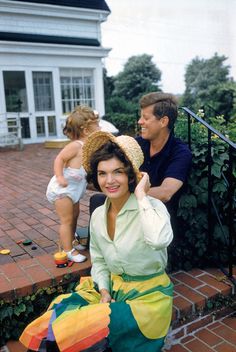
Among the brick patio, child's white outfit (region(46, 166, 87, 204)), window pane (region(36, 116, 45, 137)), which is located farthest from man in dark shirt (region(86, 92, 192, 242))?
window pane (region(36, 116, 45, 137))

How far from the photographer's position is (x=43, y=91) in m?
12.6

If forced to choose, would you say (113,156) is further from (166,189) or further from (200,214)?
(200,214)

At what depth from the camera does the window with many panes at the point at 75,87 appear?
13.0 meters

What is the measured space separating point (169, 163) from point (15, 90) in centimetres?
1075

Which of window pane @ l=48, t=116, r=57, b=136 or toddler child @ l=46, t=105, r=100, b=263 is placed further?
window pane @ l=48, t=116, r=57, b=136

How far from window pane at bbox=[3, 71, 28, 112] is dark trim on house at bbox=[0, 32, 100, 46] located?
1081 millimetres

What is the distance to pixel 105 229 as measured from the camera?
1.96m

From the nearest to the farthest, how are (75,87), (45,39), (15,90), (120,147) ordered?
1. (120,147)
2. (15,90)
3. (45,39)
4. (75,87)

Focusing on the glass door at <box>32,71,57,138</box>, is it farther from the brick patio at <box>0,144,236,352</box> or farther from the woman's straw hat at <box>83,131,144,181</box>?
the woman's straw hat at <box>83,131,144,181</box>

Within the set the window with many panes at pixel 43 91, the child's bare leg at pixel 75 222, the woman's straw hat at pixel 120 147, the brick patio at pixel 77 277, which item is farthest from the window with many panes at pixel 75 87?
the woman's straw hat at pixel 120 147

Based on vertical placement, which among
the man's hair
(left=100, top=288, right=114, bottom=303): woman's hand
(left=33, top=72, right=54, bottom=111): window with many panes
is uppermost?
(left=33, top=72, right=54, bottom=111): window with many panes

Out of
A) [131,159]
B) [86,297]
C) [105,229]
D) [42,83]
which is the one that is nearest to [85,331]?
[86,297]

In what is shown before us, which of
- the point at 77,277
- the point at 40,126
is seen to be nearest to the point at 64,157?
the point at 77,277

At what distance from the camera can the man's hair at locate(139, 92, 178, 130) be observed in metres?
2.34
